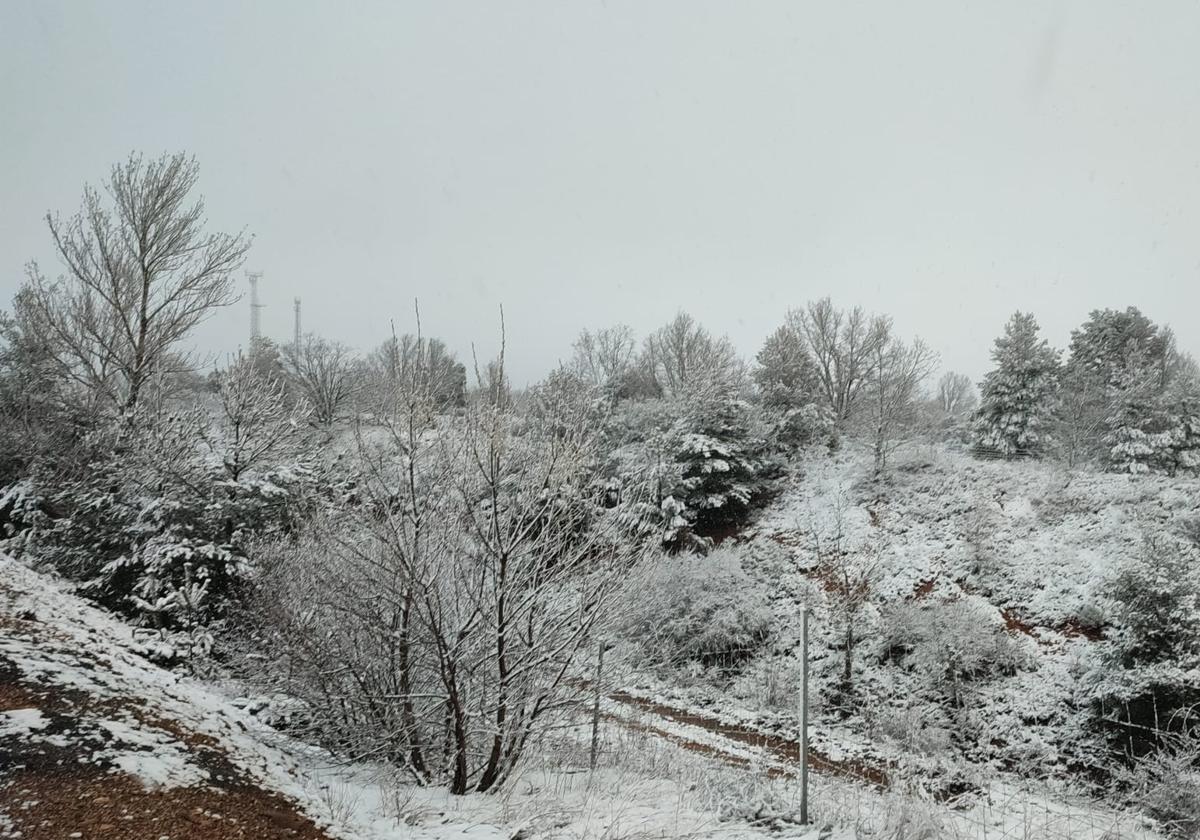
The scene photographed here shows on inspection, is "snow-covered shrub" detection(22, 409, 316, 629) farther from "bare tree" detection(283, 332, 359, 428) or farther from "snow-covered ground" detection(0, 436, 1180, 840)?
"bare tree" detection(283, 332, 359, 428)

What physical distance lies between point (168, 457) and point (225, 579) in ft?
8.21

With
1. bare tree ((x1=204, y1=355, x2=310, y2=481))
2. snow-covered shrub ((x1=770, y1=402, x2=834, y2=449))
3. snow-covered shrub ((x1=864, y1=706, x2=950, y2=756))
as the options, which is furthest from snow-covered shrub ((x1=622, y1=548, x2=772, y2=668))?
snow-covered shrub ((x1=770, y1=402, x2=834, y2=449))

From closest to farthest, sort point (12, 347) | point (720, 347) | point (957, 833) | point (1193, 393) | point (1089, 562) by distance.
A: 1. point (957, 833)
2. point (1089, 562)
3. point (12, 347)
4. point (1193, 393)
5. point (720, 347)

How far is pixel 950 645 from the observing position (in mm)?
11953

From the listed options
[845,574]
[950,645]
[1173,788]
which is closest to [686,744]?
[845,574]

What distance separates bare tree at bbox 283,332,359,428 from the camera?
113 feet

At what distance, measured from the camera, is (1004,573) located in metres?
14.5

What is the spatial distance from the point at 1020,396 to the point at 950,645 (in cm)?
1744

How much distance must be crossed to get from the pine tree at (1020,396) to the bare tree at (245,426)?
26457 mm

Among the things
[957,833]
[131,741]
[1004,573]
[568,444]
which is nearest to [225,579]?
[131,741]

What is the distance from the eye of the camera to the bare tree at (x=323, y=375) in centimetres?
3431

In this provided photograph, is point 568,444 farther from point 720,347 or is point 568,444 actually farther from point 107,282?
point 720,347

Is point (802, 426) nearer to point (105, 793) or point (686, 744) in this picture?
point (686, 744)

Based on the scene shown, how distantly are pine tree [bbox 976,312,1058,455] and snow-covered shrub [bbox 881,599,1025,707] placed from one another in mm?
14675
